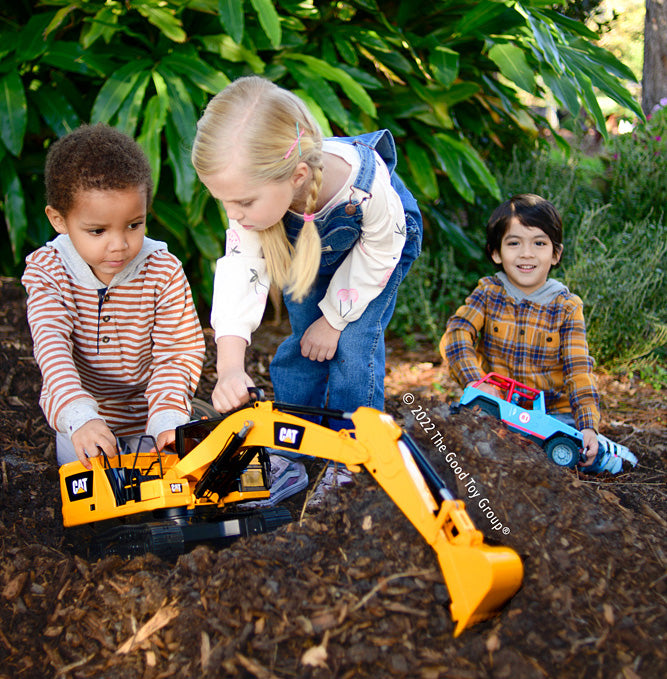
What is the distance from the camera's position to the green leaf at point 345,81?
4.09m

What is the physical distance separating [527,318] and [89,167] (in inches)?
80.1

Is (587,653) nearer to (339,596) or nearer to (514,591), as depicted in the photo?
(514,591)

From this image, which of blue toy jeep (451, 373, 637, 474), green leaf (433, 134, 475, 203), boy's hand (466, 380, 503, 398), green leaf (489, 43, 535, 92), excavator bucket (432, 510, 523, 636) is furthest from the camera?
green leaf (433, 134, 475, 203)

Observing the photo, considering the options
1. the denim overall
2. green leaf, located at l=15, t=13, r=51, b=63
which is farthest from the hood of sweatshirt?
green leaf, located at l=15, t=13, r=51, b=63

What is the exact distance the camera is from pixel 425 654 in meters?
1.48

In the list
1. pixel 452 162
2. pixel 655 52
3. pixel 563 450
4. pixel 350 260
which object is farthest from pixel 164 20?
pixel 655 52

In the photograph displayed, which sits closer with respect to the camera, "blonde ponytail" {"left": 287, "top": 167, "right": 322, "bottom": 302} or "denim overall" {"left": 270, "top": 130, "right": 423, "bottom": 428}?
"blonde ponytail" {"left": 287, "top": 167, "right": 322, "bottom": 302}

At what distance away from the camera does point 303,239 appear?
236cm

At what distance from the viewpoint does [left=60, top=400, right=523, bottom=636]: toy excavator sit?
4.99 ft

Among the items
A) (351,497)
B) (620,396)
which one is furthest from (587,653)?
(620,396)

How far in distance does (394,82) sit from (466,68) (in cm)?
51

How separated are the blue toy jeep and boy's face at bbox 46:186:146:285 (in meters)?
1.44

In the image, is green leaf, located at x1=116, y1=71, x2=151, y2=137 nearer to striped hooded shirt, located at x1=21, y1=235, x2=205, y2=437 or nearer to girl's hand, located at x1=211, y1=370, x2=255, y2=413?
striped hooded shirt, located at x1=21, y1=235, x2=205, y2=437

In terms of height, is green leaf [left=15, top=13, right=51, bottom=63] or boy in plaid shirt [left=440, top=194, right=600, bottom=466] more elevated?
green leaf [left=15, top=13, right=51, bottom=63]
